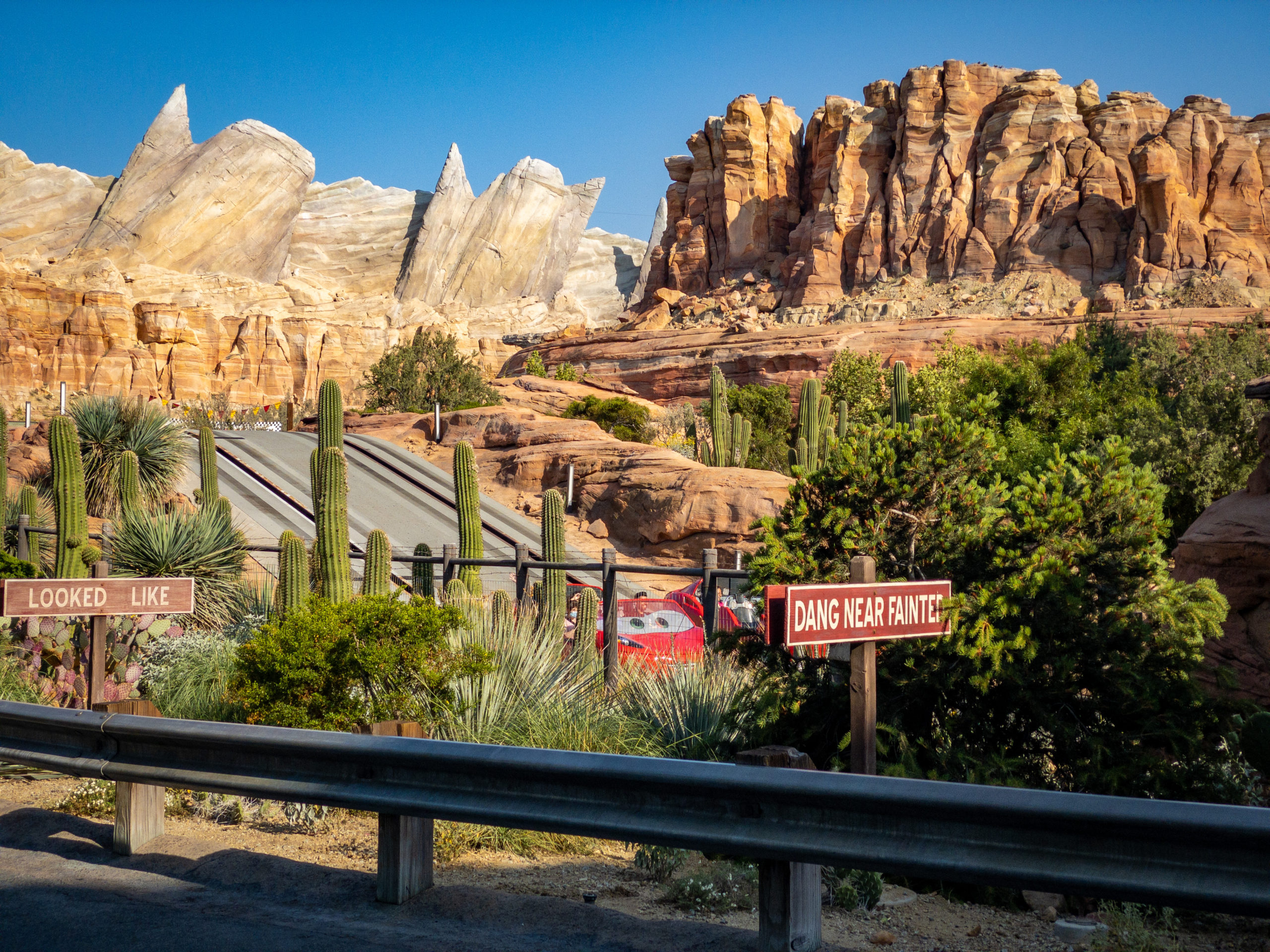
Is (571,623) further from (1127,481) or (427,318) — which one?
(427,318)

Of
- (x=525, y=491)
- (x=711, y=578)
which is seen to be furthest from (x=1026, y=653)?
(x=525, y=491)

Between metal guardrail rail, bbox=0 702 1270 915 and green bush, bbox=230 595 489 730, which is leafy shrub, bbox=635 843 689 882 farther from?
green bush, bbox=230 595 489 730

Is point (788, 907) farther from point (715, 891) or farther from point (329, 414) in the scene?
point (329, 414)

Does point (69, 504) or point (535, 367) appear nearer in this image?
point (69, 504)

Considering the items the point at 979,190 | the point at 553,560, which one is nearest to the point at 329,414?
the point at 553,560

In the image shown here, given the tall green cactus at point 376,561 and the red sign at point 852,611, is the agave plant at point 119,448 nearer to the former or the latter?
the tall green cactus at point 376,561

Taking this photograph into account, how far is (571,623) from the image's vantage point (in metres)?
15.7

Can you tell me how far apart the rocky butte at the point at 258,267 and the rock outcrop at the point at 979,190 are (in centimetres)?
2066

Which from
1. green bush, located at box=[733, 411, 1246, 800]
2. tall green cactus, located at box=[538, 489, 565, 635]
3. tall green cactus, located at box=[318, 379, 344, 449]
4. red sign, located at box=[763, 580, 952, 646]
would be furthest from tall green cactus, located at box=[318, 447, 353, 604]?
red sign, located at box=[763, 580, 952, 646]

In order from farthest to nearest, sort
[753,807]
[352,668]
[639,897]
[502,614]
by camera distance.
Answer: [502,614]
[352,668]
[639,897]
[753,807]

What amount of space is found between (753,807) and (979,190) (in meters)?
82.4

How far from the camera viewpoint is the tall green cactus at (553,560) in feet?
39.1

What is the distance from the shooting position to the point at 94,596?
5.43 meters

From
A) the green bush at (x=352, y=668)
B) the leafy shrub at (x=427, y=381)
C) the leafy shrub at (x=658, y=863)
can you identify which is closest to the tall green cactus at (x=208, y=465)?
the green bush at (x=352, y=668)
